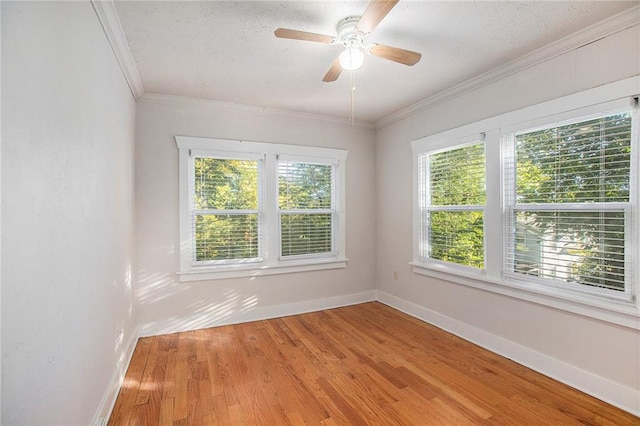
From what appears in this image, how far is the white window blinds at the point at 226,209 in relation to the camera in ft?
11.5

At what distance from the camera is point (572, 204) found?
2.32 metres

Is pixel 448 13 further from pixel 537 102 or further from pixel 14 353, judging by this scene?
pixel 14 353

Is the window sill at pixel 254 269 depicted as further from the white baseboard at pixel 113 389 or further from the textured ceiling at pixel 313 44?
the textured ceiling at pixel 313 44

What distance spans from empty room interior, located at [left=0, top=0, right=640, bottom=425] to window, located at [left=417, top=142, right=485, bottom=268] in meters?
0.03

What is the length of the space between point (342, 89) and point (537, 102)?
1.76 m

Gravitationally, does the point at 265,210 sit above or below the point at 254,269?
above

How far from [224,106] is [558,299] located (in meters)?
3.77

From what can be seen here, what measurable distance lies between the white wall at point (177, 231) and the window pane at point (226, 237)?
27 centimetres

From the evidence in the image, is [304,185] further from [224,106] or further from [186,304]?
[186,304]

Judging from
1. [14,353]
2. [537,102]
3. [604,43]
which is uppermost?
[604,43]

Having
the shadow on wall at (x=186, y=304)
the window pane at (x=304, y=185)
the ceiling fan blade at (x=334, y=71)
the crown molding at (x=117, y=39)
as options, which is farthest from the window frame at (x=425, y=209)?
the crown molding at (x=117, y=39)

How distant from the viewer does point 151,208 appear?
10.9 ft

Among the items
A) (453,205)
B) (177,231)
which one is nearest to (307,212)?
(177,231)

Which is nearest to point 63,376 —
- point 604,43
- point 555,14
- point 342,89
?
point 342,89
